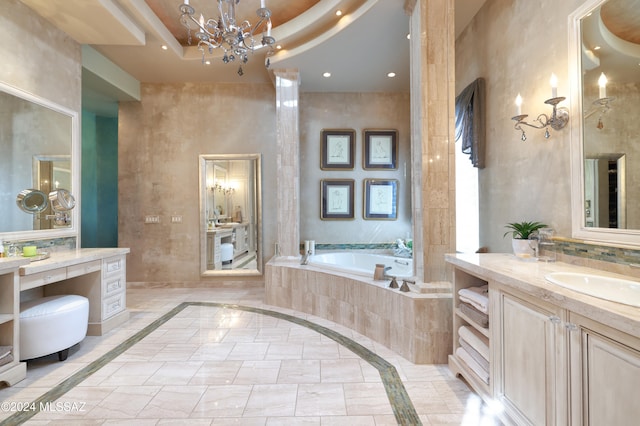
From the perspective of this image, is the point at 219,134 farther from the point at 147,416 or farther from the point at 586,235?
the point at 586,235

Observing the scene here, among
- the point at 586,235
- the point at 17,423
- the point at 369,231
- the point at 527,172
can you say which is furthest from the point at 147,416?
the point at 369,231

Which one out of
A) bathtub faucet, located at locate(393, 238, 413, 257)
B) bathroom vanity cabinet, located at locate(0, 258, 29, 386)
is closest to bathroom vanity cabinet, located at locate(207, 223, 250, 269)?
bathtub faucet, located at locate(393, 238, 413, 257)

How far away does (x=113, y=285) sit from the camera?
2.89 metres

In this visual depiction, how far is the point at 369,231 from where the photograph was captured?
4.38 metres

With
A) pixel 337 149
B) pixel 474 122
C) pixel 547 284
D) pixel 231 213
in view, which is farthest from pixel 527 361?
pixel 231 213

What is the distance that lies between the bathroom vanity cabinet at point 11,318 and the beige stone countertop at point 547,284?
2.99m

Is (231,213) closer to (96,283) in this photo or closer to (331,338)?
(96,283)

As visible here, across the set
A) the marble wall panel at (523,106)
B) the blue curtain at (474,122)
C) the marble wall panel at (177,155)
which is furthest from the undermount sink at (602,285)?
the marble wall panel at (177,155)

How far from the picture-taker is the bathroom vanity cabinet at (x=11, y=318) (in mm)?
1930

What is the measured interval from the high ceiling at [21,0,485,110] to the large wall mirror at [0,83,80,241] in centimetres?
91

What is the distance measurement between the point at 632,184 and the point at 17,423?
3.46m

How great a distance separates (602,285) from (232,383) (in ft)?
7.08

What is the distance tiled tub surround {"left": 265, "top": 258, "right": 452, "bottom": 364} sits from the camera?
214cm

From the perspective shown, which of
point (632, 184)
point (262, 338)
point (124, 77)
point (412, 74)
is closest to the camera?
point (632, 184)
